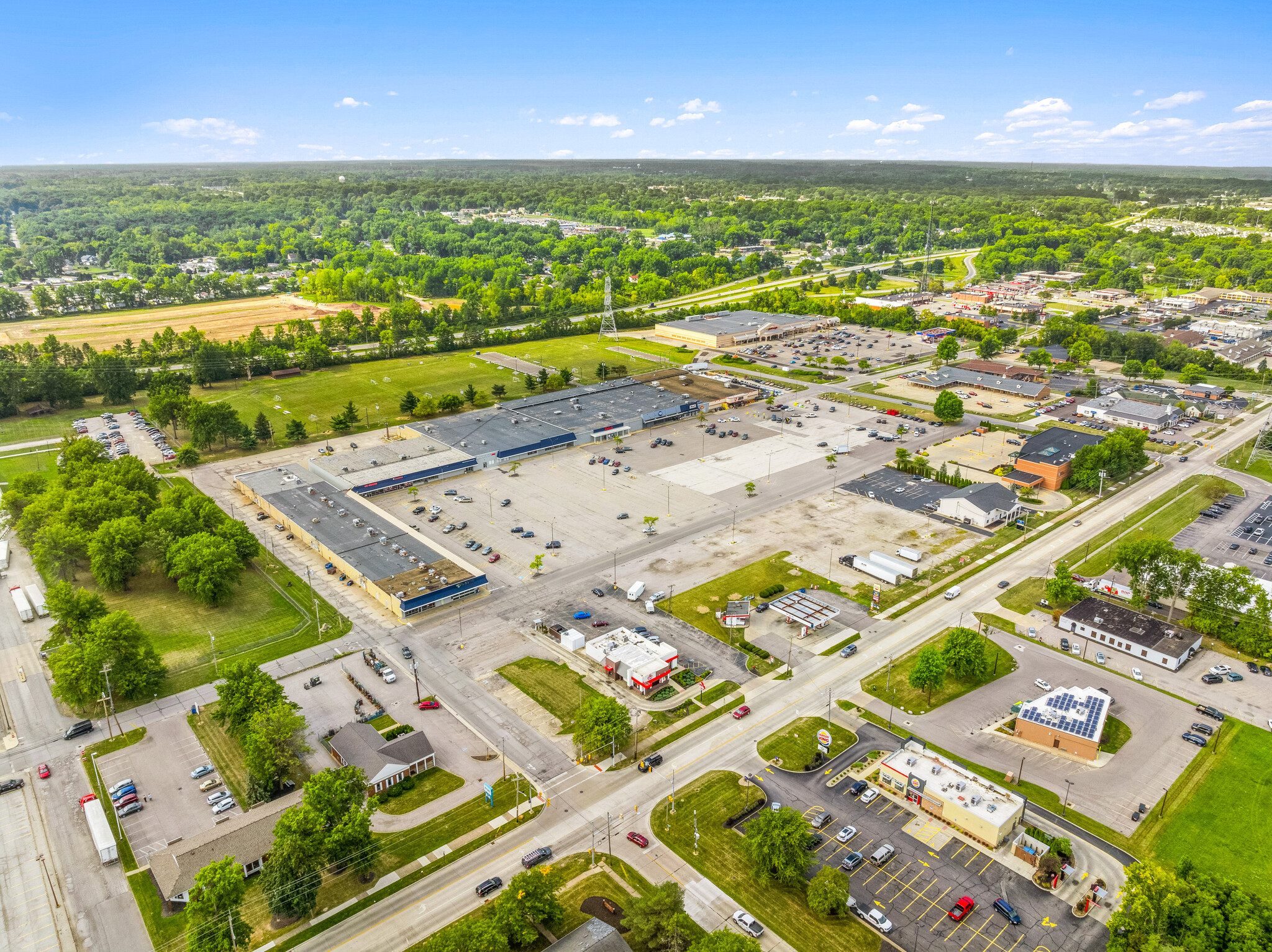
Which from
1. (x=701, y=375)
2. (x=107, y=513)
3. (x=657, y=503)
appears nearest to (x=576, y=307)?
(x=701, y=375)

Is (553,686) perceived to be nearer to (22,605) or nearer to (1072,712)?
(1072,712)

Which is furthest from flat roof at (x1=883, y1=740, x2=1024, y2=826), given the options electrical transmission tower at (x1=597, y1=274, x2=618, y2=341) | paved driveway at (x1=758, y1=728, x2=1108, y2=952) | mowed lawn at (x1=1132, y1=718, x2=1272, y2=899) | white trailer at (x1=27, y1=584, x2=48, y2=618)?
electrical transmission tower at (x1=597, y1=274, x2=618, y2=341)

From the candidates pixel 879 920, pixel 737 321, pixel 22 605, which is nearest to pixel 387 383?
pixel 22 605

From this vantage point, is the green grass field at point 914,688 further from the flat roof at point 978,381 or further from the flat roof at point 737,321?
the flat roof at point 737,321

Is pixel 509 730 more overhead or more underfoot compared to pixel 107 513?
more underfoot

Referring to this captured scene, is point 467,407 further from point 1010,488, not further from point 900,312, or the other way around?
point 900,312

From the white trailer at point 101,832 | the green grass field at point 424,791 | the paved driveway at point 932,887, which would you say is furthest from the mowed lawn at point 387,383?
the paved driveway at point 932,887
